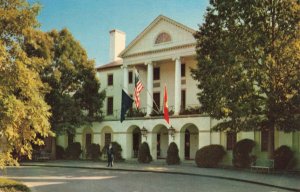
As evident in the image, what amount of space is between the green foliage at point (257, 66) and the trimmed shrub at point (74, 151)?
2164 cm

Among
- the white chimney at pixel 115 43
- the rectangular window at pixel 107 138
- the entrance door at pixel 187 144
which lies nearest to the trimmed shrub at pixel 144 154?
the entrance door at pixel 187 144

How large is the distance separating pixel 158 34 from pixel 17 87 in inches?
1011

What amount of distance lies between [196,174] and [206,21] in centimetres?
995

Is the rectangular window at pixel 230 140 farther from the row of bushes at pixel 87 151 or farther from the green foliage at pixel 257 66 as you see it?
the row of bushes at pixel 87 151

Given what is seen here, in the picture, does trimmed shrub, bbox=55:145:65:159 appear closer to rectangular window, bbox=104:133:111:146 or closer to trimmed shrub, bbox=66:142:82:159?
trimmed shrub, bbox=66:142:82:159

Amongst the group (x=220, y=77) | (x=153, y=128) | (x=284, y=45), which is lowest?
(x=153, y=128)

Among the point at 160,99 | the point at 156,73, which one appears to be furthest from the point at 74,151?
the point at 156,73

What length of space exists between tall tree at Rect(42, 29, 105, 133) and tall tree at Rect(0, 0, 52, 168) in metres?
22.4

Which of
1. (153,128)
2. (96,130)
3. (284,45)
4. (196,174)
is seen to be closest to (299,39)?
(284,45)

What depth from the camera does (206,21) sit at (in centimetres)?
2797

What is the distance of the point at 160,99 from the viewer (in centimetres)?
→ 4078

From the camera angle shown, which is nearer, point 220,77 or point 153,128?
point 220,77

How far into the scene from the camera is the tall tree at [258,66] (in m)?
24.3

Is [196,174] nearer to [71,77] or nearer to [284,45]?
[284,45]
